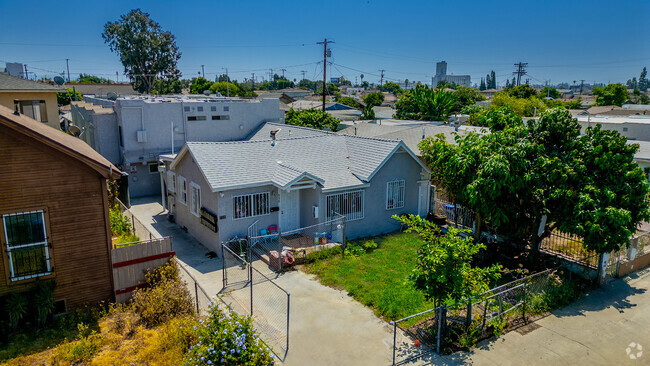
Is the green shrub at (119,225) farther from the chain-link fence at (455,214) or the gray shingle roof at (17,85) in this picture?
the chain-link fence at (455,214)

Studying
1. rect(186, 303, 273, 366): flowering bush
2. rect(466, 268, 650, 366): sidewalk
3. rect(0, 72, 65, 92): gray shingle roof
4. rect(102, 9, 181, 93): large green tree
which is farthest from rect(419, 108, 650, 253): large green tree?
rect(102, 9, 181, 93): large green tree

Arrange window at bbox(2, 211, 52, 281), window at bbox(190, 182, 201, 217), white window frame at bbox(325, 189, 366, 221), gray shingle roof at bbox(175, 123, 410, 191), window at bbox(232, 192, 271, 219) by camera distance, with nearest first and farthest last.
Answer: window at bbox(2, 211, 52, 281)
window at bbox(232, 192, 271, 219)
gray shingle roof at bbox(175, 123, 410, 191)
window at bbox(190, 182, 201, 217)
white window frame at bbox(325, 189, 366, 221)

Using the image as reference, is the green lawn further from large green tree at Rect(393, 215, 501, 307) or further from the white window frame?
the white window frame

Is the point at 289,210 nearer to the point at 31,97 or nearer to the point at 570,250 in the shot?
the point at 570,250

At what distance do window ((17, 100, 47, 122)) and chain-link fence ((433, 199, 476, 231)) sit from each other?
23.1 metres

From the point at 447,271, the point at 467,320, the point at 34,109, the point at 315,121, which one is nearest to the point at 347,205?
the point at 467,320

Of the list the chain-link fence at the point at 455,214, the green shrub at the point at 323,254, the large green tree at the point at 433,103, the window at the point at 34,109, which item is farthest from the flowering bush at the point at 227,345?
the large green tree at the point at 433,103

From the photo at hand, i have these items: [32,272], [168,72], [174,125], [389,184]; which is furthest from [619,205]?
[168,72]

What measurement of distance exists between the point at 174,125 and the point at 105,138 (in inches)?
165

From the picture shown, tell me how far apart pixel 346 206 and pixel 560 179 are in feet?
25.4

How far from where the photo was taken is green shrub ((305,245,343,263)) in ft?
48.6

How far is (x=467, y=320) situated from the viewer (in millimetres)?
10359

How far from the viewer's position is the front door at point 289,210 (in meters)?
16.5

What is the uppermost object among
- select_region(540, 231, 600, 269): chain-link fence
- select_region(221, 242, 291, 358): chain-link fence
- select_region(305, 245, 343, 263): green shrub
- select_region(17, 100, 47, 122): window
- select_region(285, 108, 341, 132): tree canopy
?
select_region(17, 100, 47, 122): window
